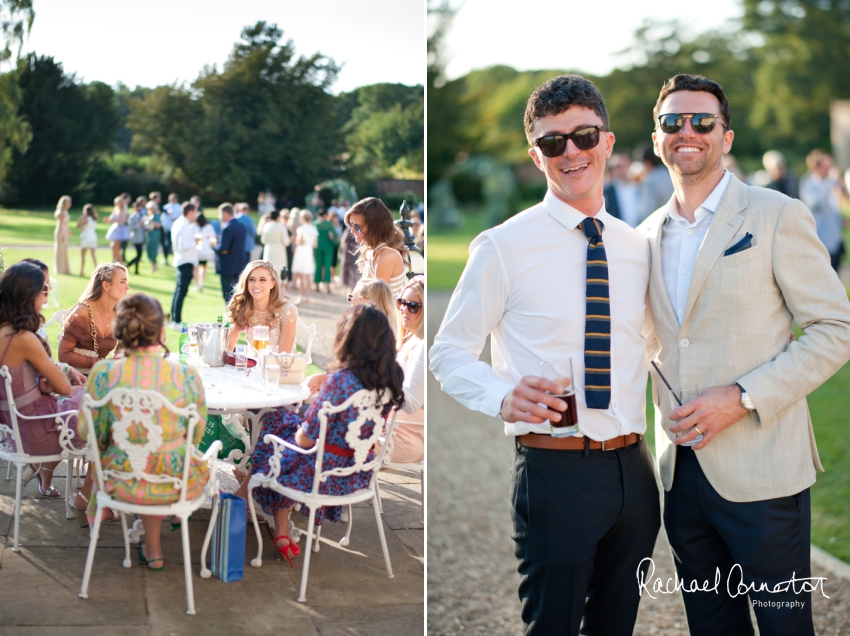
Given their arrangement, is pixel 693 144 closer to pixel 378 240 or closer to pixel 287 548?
pixel 287 548

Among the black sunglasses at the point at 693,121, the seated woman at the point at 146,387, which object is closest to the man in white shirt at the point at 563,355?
the black sunglasses at the point at 693,121

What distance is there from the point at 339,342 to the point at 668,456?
1702 mm

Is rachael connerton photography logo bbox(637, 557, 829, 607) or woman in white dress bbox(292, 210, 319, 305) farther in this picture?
woman in white dress bbox(292, 210, 319, 305)

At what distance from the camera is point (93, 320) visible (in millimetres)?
5332

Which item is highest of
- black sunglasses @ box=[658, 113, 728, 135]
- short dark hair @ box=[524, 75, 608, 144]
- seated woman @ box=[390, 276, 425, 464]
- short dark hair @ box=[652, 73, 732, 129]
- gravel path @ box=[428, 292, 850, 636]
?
short dark hair @ box=[652, 73, 732, 129]

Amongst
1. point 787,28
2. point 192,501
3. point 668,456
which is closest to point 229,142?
point 192,501

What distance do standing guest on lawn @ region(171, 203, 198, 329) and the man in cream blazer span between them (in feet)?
23.5

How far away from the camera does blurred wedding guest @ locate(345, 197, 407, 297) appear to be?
664 centimetres

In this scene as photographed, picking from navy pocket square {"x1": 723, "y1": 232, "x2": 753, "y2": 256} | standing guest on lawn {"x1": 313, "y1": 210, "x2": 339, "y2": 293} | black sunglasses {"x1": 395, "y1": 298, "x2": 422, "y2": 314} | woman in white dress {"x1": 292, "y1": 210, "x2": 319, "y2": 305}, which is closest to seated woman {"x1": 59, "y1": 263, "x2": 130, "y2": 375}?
black sunglasses {"x1": 395, "y1": 298, "x2": 422, "y2": 314}

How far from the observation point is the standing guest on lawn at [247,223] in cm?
1074

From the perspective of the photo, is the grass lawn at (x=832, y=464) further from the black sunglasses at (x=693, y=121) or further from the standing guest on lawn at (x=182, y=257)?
the standing guest on lawn at (x=182, y=257)

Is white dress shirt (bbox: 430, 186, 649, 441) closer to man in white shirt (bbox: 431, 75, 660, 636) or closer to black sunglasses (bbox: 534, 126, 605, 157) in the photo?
man in white shirt (bbox: 431, 75, 660, 636)

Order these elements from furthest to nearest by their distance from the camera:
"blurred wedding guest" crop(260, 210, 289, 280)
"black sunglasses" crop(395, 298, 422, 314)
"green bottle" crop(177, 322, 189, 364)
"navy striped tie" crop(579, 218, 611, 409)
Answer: "blurred wedding guest" crop(260, 210, 289, 280), "green bottle" crop(177, 322, 189, 364), "black sunglasses" crop(395, 298, 422, 314), "navy striped tie" crop(579, 218, 611, 409)

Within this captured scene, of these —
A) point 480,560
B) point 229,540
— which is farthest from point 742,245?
point 480,560
